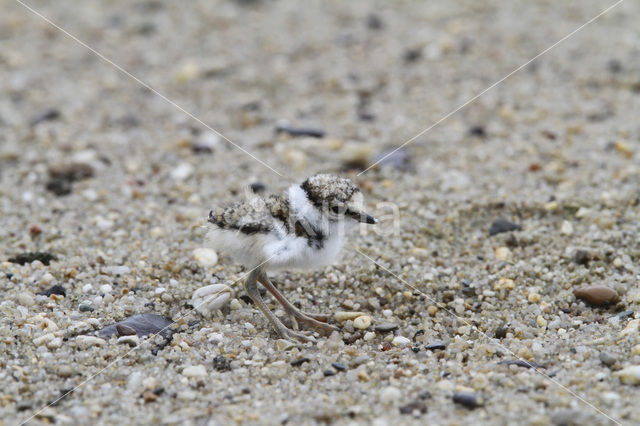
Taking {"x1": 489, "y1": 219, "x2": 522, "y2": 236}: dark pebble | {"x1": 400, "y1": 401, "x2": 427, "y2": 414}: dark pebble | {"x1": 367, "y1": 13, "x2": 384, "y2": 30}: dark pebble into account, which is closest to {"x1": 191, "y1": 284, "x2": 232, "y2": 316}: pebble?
{"x1": 400, "y1": 401, "x2": 427, "y2": 414}: dark pebble

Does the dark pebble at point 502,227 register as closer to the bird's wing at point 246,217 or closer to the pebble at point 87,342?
the bird's wing at point 246,217

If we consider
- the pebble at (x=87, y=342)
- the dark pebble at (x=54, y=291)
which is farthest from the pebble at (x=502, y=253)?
the dark pebble at (x=54, y=291)

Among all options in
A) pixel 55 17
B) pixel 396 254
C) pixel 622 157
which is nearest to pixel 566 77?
pixel 622 157

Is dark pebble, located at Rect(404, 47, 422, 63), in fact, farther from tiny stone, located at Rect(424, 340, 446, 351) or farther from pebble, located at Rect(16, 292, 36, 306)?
pebble, located at Rect(16, 292, 36, 306)

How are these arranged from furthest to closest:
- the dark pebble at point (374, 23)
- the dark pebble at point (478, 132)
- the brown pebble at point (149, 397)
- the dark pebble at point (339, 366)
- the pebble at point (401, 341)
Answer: the dark pebble at point (374, 23) → the dark pebble at point (478, 132) → the pebble at point (401, 341) → the dark pebble at point (339, 366) → the brown pebble at point (149, 397)

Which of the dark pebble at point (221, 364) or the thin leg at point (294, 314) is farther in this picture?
the thin leg at point (294, 314)

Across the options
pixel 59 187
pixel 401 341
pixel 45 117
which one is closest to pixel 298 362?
pixel 401 341

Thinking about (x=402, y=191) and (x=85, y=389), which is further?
(x=402, y=191)

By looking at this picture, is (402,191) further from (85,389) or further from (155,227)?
(85,389)
